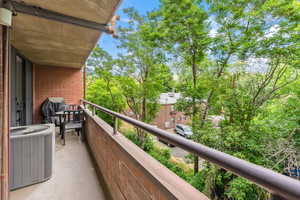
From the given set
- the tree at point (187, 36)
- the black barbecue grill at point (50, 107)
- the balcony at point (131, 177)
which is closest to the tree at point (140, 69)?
the tree at point (187, 36)

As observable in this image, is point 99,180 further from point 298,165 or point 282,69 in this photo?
point 282,69

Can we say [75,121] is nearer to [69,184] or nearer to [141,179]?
[69,184]

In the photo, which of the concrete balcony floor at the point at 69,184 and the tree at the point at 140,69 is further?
the tree at the point at 140,69

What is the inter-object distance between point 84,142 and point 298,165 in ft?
15.7

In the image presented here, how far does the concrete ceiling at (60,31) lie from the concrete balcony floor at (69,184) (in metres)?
2.48

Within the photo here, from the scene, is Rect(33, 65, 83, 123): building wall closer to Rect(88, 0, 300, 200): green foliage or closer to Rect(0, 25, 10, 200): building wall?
Rect(88, 0, 300, 200): green foliage

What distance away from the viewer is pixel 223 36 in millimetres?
4652

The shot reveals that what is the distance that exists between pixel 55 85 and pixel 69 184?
192 inches

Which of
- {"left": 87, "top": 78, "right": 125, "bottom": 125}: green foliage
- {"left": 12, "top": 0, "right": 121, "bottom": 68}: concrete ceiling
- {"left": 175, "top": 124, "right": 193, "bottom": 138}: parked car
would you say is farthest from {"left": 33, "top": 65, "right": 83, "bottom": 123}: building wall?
{"left": 175, "top": 124, "right": 193, "bottom": 138}: parked car

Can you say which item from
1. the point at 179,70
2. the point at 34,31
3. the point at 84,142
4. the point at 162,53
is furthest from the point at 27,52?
the point at 179,70

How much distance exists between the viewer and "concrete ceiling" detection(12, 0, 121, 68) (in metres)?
1.89

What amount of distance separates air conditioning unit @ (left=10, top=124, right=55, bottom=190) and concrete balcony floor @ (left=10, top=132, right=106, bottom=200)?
12 centimetres

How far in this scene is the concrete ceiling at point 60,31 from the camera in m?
1.89

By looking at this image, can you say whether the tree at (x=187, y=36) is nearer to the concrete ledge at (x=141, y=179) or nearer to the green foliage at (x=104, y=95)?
the concrete ledge at (x=141, y=179)
